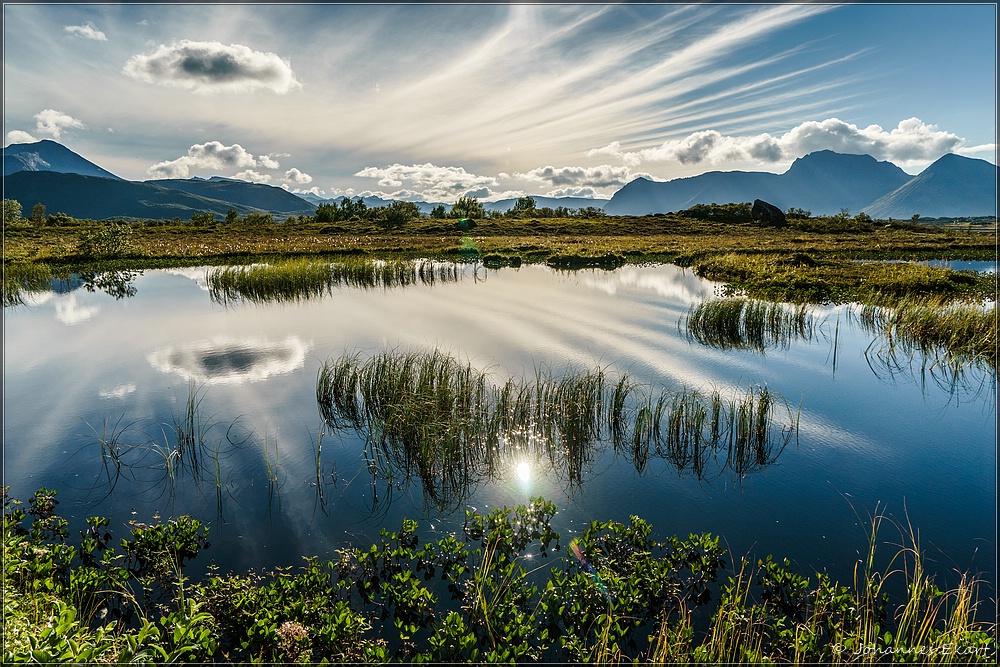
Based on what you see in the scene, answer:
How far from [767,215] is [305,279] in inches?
4668

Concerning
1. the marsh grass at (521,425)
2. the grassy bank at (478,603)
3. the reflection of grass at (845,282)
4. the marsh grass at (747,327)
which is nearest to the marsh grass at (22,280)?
the marsh grass at (521,425)

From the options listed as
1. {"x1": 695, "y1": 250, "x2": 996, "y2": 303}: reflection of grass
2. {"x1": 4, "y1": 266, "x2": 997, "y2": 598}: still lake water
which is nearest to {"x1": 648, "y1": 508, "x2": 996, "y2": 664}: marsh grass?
A: {"x1": 4, "y1": 266, "x2": 997, "y2": 598}: still lake water

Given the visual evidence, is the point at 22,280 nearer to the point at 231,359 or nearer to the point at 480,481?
the point at 231,359

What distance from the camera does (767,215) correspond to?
119688 millimetres

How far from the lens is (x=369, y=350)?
1942 centimetres

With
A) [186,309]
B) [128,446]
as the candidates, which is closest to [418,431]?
[128,446]

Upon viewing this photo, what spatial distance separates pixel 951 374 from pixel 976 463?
761 cm

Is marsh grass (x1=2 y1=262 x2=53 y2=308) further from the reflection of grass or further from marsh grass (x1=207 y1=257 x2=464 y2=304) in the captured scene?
the reflection of grass

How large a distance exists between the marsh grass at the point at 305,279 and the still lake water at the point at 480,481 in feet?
23.7

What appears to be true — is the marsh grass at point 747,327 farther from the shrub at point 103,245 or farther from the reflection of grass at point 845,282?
the shrub at point 103,245

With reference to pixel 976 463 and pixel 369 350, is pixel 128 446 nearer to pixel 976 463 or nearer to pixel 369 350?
pixel 369 350

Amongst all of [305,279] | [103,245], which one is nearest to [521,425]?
[305,279]

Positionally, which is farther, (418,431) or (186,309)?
(186,309)

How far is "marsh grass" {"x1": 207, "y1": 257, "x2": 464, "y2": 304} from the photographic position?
3303 centimetres
